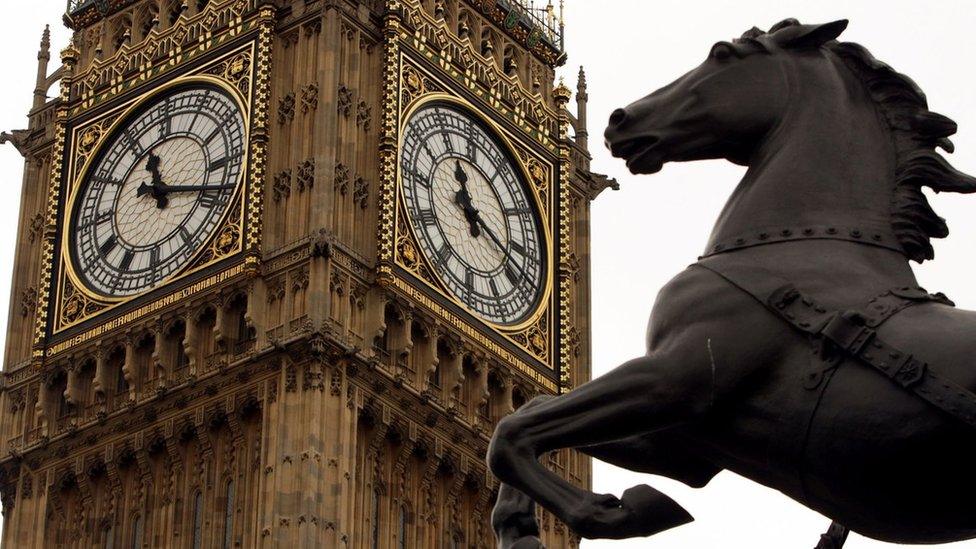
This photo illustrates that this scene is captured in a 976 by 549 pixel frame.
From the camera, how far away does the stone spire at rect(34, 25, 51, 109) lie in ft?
157

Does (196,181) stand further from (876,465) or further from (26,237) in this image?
(876,465)

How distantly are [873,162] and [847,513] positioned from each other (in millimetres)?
1185

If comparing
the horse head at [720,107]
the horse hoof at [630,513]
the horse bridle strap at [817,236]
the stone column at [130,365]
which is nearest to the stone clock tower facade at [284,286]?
the stone column at [130,365]

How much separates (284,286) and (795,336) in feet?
110

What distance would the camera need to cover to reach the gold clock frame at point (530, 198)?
43.3 metres

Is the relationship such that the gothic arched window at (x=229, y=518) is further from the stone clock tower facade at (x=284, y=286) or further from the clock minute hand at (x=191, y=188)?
the clock minute hand at (x=191, y=188)

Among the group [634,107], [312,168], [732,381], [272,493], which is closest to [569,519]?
[732,381]

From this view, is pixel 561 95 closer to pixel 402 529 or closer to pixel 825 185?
pixel 402 529

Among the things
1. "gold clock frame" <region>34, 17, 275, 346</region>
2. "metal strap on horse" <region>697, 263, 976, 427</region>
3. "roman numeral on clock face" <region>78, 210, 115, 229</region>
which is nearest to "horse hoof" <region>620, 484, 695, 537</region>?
"metal strap on horse" <region>697, 263, 976, 427</region>

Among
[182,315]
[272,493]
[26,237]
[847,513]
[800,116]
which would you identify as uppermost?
[26,237]

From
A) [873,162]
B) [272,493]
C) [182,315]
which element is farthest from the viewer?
[182,315]

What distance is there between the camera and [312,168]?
140 ft

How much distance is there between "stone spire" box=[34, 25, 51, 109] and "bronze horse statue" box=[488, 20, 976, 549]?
39440 millimetres

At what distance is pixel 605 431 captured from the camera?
28.0ft
